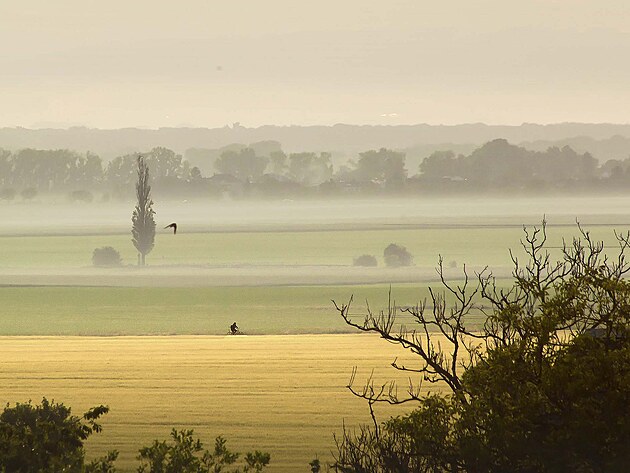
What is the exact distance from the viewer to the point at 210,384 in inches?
1730

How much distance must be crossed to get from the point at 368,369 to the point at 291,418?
35.1 feet

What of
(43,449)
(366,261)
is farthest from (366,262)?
(43,449)

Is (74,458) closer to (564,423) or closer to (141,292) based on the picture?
(564,423)

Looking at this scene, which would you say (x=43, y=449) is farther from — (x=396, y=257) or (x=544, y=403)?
Answer: (x=396, y=257)

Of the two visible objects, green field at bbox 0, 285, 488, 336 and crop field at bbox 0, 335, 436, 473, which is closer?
crop field at bbox 0, 335, 436, 473

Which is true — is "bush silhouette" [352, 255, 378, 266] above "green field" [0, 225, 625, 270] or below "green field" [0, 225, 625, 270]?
above

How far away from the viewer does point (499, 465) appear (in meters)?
15.9

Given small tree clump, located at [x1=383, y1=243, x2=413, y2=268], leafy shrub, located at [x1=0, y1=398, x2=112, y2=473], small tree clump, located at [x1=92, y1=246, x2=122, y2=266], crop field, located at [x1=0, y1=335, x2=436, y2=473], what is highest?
leafy shrub, located at [x1=0, y1=398, x2=112, y2=473]

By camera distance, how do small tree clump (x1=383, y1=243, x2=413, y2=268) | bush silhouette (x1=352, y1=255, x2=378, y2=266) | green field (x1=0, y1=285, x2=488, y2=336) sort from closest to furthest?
1. green field (x1=0, y1=285, x2=488, y2=336)
2. small tree clump (x1=383, y1=243, x2=413, y2=268)
3. bush silhouette (x1=352, y1=255, x2=378, y2=266)

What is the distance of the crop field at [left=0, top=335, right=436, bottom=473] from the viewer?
1287 inches

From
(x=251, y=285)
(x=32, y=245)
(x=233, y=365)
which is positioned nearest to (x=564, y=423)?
(x=233, y=365)

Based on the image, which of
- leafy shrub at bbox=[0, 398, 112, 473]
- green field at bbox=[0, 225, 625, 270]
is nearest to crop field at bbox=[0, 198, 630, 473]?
leafy shrub at bbox=[0, 398, 112, 473]

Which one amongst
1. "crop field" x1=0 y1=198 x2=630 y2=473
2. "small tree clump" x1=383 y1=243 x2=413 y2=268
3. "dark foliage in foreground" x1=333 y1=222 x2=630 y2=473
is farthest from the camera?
"small tree clump" x1=383 y1=243 x2=413 y2=268

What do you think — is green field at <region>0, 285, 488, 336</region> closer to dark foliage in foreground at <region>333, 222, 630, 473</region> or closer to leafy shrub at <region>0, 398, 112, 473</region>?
leafy shrub at <region>0, 398, 112, 473</region>
